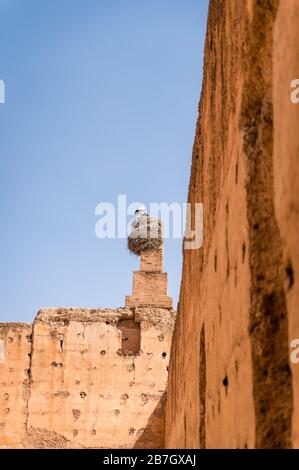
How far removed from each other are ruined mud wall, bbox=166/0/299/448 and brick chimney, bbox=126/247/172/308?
12916 mm

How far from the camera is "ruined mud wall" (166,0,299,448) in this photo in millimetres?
1788

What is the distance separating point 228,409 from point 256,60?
1135mm

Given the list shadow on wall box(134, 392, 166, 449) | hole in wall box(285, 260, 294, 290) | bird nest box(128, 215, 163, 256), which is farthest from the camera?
bird nest box(128, 215, 163, 256)

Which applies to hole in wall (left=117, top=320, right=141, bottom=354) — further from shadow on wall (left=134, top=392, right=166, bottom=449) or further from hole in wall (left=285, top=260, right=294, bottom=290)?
hole in wall (left=285, top=260, right=294, bottom=290)

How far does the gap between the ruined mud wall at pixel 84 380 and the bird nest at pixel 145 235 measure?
181 inches

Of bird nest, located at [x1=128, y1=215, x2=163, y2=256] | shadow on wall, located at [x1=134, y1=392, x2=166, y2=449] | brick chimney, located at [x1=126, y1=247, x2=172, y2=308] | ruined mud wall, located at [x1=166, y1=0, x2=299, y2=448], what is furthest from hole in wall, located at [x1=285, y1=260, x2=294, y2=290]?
bird nest, located at [x1=128, y1=215, x2=163, y2=256]

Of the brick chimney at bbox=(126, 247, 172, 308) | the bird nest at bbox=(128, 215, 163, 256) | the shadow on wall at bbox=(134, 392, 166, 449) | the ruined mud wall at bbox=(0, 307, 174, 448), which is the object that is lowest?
the shadow on wall at bbox=(134, 392, 166, 449)

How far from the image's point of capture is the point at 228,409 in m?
2.61

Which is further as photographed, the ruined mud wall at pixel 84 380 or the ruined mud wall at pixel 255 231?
the ruined mud wall at pixel 84 380

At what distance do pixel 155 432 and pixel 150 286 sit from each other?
13.0 ft

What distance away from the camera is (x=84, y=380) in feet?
47.3

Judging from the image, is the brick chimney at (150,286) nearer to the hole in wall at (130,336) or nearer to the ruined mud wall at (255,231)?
the hole in wall at (130,336)

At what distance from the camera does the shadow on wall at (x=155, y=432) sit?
13914 millimetres

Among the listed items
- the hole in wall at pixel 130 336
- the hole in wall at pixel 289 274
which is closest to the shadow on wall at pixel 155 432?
the hole in wall at pixel 130 336
